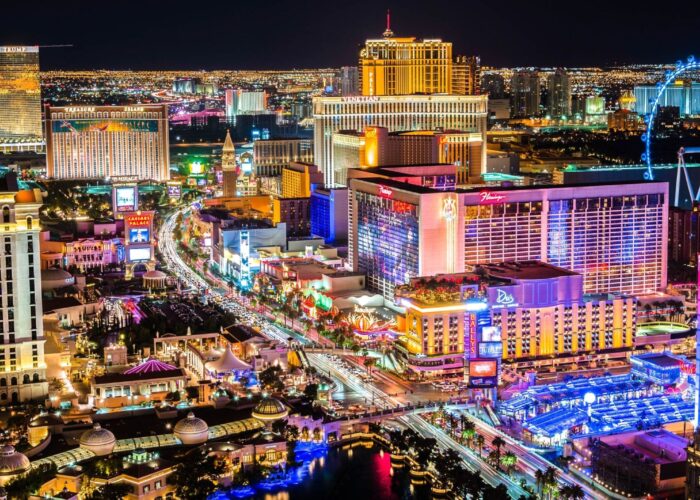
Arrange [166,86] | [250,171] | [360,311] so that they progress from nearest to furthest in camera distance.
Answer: [360,311]
[250,171]
[166,86]

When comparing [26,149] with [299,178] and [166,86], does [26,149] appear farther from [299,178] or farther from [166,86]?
[166,86]

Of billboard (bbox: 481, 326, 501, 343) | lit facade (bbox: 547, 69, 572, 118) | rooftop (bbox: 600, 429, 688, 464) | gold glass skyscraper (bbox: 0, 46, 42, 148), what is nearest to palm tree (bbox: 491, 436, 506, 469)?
rooftop (bbox: 600, 429, 688, 464)

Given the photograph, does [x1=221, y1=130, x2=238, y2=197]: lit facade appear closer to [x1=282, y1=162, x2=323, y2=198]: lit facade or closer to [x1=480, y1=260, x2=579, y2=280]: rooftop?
[x1=282, y1=162, x2=323, y2=198]: lit facade

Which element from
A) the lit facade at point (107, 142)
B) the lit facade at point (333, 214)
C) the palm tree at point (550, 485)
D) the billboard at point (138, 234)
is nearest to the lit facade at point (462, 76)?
the lit facade at point (333, 214)

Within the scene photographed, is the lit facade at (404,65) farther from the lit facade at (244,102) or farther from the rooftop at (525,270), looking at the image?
the lit facade at (244,102)

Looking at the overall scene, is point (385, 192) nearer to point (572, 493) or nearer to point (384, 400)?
point (384, 400)

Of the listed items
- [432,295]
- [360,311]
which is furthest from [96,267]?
[432,295]
